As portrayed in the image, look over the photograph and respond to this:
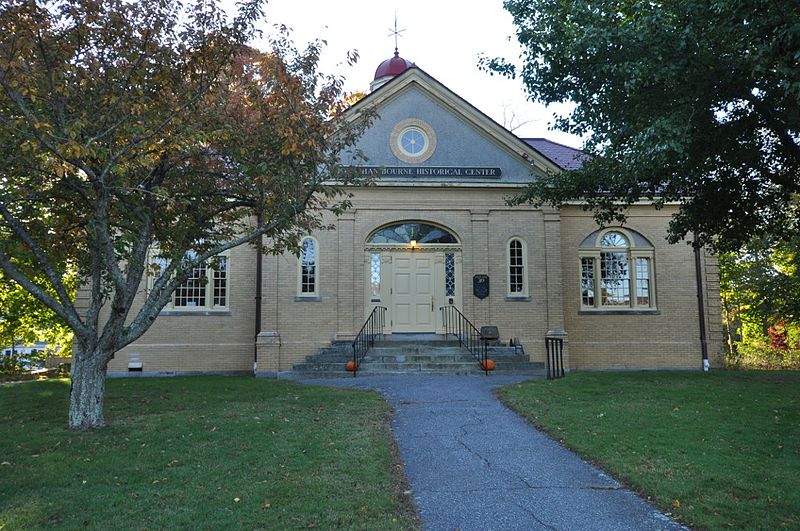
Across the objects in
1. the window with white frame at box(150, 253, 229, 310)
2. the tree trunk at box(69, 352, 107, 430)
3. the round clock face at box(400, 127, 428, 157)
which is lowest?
the tree trunk at box(69, 352, 107, 430)

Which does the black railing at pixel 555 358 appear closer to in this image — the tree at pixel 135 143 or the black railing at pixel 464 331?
the black railing at pixel 464 331

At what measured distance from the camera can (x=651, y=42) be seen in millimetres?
7785

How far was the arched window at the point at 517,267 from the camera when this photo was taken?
15773mm

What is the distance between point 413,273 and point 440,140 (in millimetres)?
3667

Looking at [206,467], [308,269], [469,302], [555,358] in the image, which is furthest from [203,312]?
[206,467]

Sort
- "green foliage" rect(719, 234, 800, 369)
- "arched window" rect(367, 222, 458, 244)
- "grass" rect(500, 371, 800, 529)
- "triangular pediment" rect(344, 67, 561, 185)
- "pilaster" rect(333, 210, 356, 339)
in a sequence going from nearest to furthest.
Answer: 1. "grass" rect(500, 371, 800, 529)
2. "pilaster" rect(333, 210, 356, 339)
3. "triangular pediment" rect(344, 67, 561, 185)
4. "arched window" rect(367, 222, 458, 244)
5. "green foliage" rect(719, 234, 800, 369)

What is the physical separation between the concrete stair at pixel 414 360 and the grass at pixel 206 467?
12.4ft

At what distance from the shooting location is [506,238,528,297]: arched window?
621 inches

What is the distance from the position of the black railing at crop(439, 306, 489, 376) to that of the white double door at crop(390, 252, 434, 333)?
1.14 ft

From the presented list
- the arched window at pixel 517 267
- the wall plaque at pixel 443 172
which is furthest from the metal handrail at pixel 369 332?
the wall plaque at pixel 443 172

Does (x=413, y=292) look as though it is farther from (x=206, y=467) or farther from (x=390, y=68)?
(x=390, y=68)

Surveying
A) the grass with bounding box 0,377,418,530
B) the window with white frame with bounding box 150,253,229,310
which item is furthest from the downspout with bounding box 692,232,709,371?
the window with white frame with bounding box 150,253,229,310

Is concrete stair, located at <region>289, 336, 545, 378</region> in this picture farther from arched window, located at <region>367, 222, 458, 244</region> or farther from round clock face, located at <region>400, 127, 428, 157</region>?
round clock face, located at <region>400, 127, 428, 157</region>

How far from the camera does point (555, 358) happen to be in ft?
44.9
